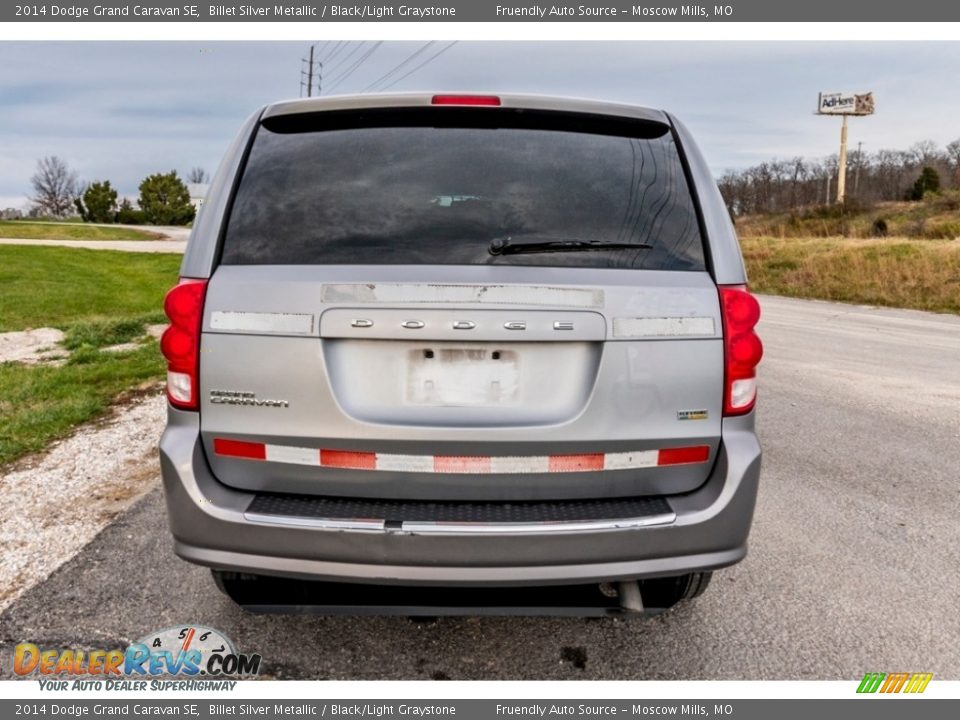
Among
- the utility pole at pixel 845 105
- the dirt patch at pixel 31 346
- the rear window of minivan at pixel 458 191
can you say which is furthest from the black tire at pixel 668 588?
the utility pole at pixel 845 105

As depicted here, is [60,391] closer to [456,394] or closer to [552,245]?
[456,394]

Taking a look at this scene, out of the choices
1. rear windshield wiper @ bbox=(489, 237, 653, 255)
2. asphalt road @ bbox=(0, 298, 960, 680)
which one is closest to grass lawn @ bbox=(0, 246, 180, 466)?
asphalt road @ bbox=(0, 298, 960, 680)

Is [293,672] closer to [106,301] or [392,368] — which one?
[392,368]

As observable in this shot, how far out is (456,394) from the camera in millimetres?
2131

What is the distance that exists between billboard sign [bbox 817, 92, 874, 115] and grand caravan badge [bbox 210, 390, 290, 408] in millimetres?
82332

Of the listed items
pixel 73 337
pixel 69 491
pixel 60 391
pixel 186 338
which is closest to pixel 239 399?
pixel 186 338

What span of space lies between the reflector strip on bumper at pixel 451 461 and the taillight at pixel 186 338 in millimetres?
220

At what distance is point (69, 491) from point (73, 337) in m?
6.14

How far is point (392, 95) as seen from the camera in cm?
254

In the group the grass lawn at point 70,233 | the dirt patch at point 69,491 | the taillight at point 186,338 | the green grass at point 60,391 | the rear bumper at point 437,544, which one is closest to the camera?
the rear bumper at point 437,544

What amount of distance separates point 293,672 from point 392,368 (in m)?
1.17

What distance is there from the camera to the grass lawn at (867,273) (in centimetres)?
1596

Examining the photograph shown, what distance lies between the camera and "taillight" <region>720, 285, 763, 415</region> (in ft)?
7.29

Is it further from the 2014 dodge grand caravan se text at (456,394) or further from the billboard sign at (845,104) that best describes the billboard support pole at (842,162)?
the 2014 dodge grand caravan se text at (456,394)
